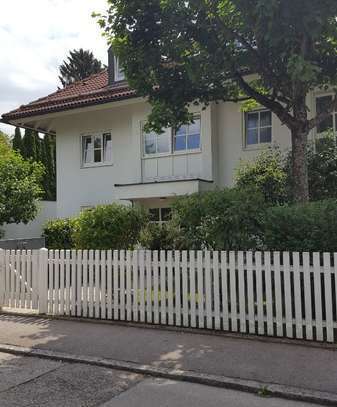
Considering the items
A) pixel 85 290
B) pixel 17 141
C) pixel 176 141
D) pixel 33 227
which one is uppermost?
pixel 17 141

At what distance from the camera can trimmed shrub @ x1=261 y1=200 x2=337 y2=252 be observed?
22.5ft

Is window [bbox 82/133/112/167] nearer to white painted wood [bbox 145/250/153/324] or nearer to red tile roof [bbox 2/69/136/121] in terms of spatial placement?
red tile roof [bbox 2/69/136/121]

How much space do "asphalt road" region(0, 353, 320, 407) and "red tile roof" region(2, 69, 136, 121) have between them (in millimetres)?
10566

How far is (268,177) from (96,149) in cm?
780

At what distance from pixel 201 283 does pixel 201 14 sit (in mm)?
4711

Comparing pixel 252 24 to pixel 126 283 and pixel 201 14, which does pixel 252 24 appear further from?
pixel 126 283

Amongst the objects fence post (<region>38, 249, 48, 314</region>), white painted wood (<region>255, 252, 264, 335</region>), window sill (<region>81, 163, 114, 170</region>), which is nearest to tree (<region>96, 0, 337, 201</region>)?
white painted wood (<region>255, 252, 264, 335</region>)

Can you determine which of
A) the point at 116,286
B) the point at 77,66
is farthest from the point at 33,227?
the point at 77,66

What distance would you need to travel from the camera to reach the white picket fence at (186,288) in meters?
6.58

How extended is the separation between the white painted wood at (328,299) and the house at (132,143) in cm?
773

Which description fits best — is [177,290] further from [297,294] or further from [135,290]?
[297,294]

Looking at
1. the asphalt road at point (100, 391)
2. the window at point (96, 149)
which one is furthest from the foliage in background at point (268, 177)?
the asphalt road at point (100, 391)

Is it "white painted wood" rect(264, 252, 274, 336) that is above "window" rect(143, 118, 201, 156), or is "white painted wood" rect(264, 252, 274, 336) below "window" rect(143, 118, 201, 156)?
below

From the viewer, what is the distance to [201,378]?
17.4 ft
